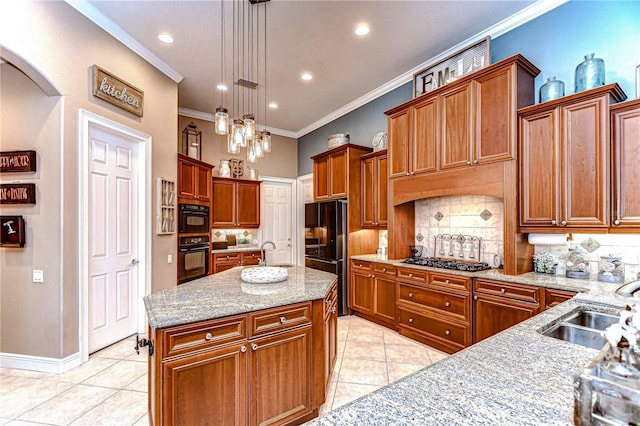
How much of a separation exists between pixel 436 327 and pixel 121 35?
4781 millimetres

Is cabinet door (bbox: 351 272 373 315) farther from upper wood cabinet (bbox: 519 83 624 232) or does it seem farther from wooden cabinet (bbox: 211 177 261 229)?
wooden cabinet (bbox: 211 177 261 229)

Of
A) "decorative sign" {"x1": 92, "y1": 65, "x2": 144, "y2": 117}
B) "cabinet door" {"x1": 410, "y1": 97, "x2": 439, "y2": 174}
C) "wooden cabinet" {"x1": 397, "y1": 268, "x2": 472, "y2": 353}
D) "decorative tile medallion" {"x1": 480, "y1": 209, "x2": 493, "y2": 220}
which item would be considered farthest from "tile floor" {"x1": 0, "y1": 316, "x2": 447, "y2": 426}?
"decorative sign" {"x1": 92, "y1": 65, "x2": 144, "y2": 117}

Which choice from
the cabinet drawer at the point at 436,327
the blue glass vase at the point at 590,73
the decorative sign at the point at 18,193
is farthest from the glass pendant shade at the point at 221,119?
the blue glass vase at the point at 590,73

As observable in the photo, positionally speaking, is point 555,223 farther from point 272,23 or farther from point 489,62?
point 272,23

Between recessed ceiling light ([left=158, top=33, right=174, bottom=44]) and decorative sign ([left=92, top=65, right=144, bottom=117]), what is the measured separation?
66 cm

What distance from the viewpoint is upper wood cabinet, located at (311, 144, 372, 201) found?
181 inches

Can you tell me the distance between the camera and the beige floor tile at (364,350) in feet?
10.2

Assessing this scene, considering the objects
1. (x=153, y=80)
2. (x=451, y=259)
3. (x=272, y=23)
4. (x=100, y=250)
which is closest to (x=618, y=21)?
(x=451, y=259)

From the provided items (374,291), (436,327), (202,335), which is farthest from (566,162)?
(202,335)

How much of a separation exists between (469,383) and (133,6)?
13.1 ft

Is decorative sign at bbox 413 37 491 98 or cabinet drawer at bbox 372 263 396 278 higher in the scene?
decorative sign at bbox 413 37 491 98

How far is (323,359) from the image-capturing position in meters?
2.06

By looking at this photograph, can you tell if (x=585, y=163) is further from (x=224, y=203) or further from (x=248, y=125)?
(x=224, y=203)

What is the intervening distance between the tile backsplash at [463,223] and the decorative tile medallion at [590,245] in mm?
686
